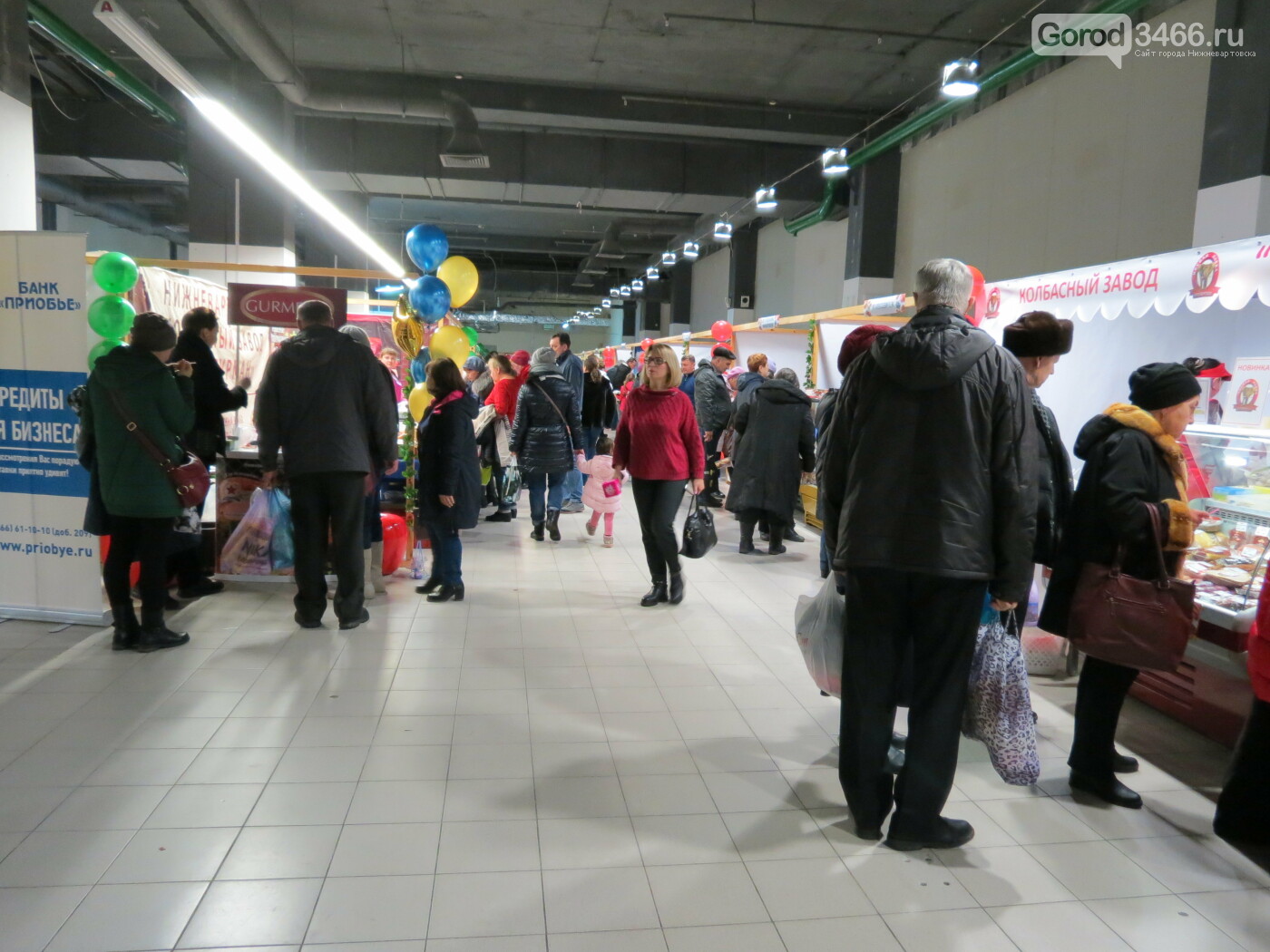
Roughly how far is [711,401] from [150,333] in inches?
220

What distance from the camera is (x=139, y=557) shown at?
398cm

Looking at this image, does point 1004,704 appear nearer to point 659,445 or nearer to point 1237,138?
point 659,445

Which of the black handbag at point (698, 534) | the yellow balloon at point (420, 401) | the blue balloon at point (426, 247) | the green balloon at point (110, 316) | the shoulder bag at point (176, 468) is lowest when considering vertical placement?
the black handbag at point (698, 534)

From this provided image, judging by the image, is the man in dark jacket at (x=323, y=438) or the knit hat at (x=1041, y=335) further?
the man in dark jacket at (x=323, y=438)

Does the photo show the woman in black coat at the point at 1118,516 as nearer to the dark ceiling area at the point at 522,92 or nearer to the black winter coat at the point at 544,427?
the black winter coat at the point at 544,427

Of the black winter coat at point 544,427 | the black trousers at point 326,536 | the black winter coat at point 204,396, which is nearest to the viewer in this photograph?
the black trousers at point 326,536

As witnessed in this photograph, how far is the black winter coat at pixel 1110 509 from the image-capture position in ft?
8.61

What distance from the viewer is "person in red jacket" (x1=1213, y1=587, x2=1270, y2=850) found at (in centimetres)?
248

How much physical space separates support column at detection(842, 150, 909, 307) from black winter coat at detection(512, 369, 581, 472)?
6545mm

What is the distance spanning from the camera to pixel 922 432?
2260 millimetres

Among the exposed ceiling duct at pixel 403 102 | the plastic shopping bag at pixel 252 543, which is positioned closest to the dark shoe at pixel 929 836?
the plastic shopping bag at pixel 252 543

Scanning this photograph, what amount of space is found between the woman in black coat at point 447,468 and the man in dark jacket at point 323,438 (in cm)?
40

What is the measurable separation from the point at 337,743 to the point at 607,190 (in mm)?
11168

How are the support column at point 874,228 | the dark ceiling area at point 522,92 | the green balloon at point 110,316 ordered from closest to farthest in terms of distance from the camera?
the green balloon at point 110,316 → the dark ceiling area at point 522,92 → the support column at point 874,228
